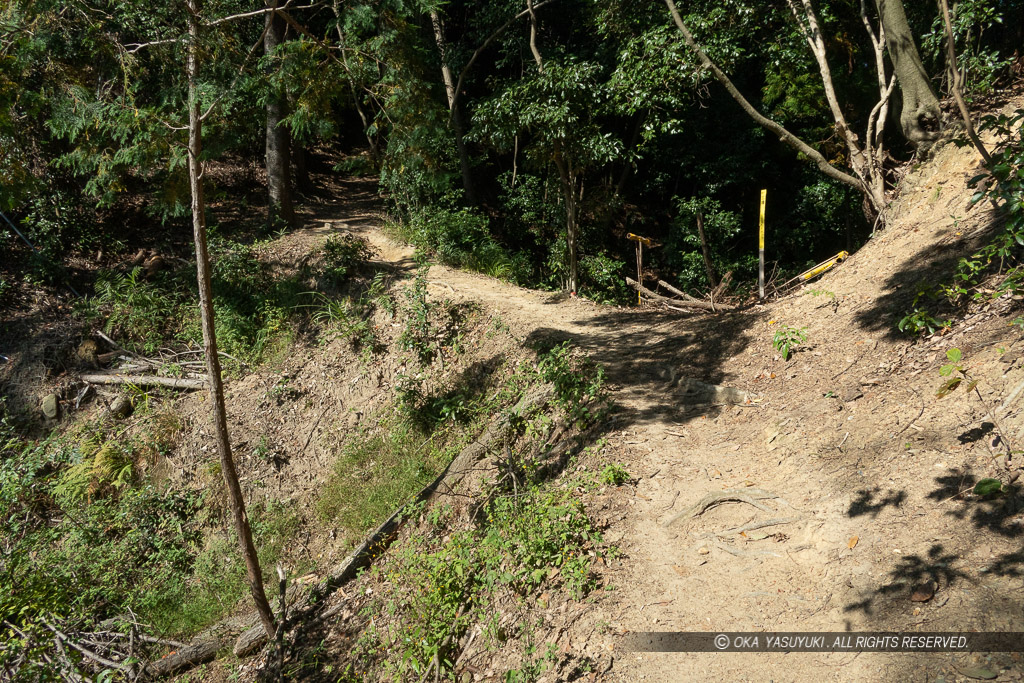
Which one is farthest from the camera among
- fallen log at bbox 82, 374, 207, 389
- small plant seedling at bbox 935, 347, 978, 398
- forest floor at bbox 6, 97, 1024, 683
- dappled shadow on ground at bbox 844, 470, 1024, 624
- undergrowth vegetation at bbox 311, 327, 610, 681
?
fallen log at bbox 82, 374, 207, 389

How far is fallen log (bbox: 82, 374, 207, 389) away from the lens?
10875mm

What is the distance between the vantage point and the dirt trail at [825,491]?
12.8 ft

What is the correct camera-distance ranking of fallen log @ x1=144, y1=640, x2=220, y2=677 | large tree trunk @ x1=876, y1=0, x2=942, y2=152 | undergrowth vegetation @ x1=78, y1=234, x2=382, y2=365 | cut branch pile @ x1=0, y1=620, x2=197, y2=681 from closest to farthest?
cut branch pile @ x1=0, y1=620, x2=197, y2=681 → fallen log @ x1=144, y1=640, x2=220, y2=677 → large tree trunk @ x1=876, y1=0, x2=942, y2=152 → undergrowth vegetation @ x1=78, y1=234, x2=382, y2=365

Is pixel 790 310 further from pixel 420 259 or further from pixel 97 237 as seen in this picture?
pixel 97 237

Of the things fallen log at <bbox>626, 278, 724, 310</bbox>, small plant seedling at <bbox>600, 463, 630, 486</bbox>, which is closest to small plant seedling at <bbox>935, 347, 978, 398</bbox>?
small plant seedling at <bbox>600, 463, 630, 486</bbox>

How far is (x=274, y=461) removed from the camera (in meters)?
9.69

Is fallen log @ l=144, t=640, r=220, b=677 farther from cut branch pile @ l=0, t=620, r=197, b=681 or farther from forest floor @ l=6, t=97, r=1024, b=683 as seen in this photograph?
forest floor @ l=6, t=97, r=1024, b=683

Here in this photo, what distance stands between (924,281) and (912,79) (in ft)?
12.1

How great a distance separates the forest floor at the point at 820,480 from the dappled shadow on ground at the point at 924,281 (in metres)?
0.04

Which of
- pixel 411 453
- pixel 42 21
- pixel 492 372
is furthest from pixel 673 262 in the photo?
pixel 42 21

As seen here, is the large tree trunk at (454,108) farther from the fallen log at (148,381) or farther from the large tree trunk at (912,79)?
the large tree trunk at (912,79)

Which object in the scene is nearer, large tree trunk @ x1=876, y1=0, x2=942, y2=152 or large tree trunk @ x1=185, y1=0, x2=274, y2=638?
large tree trunk @ x1=185, y1=0, x2=274, y2=638

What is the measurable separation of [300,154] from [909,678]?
699 inches

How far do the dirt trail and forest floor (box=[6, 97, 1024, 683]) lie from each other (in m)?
0.02
